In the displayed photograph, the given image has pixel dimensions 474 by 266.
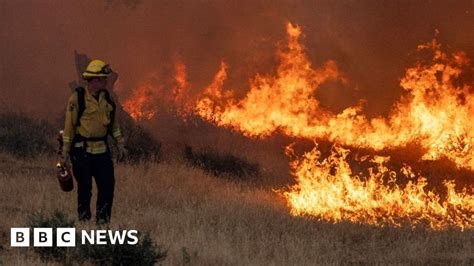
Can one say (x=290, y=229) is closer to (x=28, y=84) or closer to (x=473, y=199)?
(x=473, y=199)

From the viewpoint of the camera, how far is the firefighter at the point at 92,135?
8.70 metres

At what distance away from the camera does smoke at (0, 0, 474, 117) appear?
770 inches

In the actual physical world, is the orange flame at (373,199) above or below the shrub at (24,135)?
below

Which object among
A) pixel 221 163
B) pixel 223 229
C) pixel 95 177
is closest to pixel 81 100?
pixel 95 177

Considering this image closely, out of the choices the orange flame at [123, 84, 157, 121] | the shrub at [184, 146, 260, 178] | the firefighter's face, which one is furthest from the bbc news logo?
the orange flame at [123, 84, 157, 121]

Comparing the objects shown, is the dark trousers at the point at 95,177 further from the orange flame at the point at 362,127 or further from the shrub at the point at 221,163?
the shrub at the point at 221,163

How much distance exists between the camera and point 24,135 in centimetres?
1562

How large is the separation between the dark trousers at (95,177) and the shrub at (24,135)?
Answer: 18.8ft

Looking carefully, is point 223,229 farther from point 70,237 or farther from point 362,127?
point 362,127

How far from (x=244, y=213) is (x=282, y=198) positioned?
2.45 metres

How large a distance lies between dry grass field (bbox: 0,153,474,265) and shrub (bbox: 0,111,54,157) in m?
1.95

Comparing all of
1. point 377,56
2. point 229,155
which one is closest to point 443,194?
point 229,155

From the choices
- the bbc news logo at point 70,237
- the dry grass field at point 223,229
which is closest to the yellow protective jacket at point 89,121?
the dry grass field at point 223,229

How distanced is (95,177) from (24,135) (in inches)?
282
